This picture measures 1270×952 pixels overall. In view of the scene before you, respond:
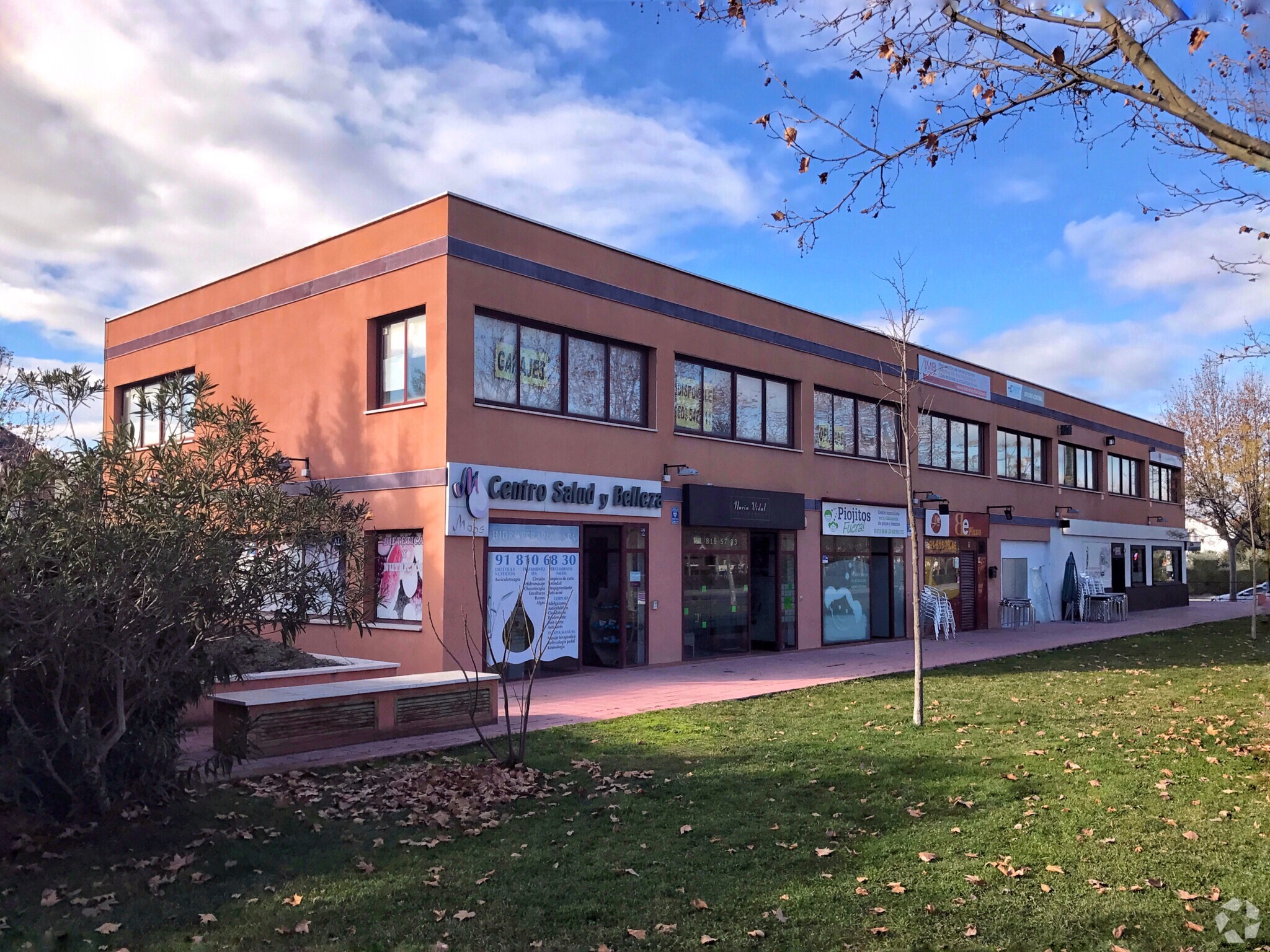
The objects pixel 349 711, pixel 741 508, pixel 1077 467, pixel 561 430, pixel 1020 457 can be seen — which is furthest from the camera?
pixel 1077 467

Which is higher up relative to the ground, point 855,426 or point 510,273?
point 510,273

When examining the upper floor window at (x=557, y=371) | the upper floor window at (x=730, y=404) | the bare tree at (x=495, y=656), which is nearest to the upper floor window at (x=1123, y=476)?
the upper floor window at (x=730, y=404)

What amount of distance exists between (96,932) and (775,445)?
Answer: 16233 mm

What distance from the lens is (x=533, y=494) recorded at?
15016 mm

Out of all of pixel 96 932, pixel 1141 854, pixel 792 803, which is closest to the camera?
pixel 96 932

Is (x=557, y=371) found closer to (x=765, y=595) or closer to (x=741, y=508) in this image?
(x=741, y=508)

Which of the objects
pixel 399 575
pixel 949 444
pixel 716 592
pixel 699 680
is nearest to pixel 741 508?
pixel 716 592

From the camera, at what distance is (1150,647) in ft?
67.4

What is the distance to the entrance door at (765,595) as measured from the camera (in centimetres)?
1983

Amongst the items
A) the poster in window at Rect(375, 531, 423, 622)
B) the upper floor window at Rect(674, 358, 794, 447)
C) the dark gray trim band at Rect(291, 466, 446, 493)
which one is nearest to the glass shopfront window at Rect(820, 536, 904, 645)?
the upper floor window at Rect(674, 358, 794, 447)

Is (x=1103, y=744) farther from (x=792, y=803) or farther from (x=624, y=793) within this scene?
(x=624, y=793)

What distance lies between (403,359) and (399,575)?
3.22 metres

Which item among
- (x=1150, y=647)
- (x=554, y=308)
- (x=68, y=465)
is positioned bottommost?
(x=1150, y=647)

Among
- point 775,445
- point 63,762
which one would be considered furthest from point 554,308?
point 63,762
